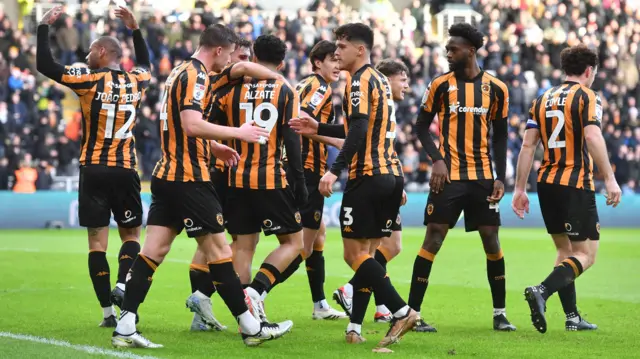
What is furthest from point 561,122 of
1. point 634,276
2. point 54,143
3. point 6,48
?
point 6,48

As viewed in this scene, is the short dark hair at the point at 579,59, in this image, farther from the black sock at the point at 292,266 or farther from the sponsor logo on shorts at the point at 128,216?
the sponsor logo on shorts at the point at 128,216

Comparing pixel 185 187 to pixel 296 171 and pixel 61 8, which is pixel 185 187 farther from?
pixel 61 8

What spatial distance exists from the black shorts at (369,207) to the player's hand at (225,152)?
34.1 inches

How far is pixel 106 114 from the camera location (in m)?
8.62

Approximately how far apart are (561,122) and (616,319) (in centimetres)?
194

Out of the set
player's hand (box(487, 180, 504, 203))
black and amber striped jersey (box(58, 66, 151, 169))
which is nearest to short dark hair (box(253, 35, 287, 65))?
black and amber striped jersey (box(58, 66, 151, 169))

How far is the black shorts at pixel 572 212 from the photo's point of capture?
8367 mm

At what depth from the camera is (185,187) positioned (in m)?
7.31

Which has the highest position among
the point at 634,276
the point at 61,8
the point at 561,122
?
the point at 61,8

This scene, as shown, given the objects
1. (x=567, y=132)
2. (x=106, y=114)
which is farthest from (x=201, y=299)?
(x=567, y=132)

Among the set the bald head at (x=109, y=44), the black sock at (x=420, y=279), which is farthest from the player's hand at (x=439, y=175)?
the bald head at (x=109, y=44)

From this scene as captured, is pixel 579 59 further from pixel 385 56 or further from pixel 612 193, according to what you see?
pixel 385 56

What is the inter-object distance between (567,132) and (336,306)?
319cm

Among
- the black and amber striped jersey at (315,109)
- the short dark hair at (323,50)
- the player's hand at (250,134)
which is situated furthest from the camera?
the short dark hair at (323,50)
